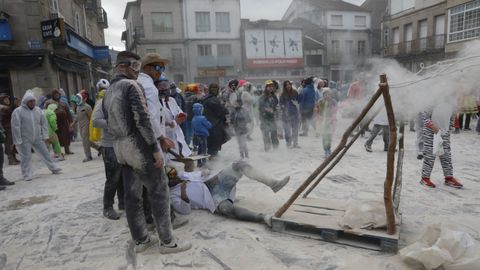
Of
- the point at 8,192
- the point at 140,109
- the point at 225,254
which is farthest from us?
the point at 8,192

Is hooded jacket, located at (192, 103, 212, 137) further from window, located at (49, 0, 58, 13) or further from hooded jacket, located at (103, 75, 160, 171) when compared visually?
window, located at (49, 0, 58, 13)

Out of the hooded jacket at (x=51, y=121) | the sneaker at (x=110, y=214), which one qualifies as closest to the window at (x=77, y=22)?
the hooded jacket at (x=51, y=121)

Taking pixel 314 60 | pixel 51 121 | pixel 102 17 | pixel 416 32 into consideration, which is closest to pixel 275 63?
pixel 314 60

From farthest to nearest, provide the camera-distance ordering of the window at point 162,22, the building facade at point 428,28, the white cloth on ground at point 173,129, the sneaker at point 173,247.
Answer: the window at point 162,22, the building facade at point 428,28, the white cloth on ground at point 173,129, the sneaker at point 173,247

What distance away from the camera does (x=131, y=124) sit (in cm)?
305

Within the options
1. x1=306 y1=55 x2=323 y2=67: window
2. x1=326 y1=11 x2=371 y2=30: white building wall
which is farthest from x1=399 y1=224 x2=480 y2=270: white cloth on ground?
x1=326 y1=11 x2=371 y2=30: white building wall

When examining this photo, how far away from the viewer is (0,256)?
3.45 meters

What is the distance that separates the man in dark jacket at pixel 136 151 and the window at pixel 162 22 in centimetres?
3398

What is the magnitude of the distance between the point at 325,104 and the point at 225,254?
18.4 ft

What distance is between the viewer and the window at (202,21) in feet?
116

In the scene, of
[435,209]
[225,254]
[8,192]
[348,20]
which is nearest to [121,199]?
[225,254]

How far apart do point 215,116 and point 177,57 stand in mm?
29713

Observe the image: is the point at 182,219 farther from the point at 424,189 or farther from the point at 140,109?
the point at 424,189

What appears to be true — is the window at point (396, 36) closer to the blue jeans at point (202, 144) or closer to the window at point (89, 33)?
the window at point (89, 33)
